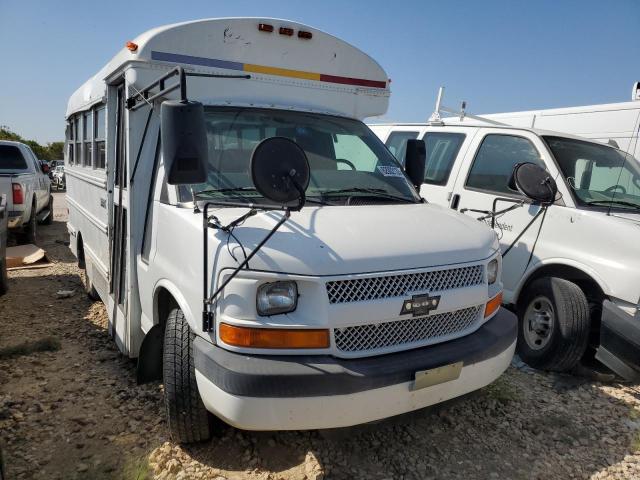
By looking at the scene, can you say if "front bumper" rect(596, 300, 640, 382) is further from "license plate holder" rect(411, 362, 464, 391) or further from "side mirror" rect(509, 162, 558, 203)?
"license plate holder" rect(411, 362, 464, 391)

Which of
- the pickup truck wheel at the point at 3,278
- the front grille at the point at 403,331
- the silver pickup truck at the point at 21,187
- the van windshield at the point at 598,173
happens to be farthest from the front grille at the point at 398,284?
the silver pickup truck at the point at 21,187

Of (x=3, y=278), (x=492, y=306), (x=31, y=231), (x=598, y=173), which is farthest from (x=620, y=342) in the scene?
(x=31, y=231)

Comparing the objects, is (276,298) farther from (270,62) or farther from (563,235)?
(563,235)

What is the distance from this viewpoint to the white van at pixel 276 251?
2.39m

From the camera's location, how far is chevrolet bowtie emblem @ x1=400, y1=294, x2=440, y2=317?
262cm

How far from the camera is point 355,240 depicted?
8.52ft

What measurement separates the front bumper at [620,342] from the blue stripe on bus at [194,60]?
3.62 m

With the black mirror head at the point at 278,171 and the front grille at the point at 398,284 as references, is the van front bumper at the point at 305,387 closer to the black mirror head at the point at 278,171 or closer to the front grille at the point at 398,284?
the front grille at the point at 398,284

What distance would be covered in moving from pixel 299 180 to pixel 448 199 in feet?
12.0

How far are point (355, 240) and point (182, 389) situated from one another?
1322 millimetres

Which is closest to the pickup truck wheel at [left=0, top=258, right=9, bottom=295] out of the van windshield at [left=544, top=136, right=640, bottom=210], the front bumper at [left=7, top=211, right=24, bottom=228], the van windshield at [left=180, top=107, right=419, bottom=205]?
the front bumper at [left=7, top=211, right=24, bottom=228]

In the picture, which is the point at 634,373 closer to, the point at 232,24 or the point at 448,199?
the point at 448,199

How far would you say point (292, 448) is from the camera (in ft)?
10.0

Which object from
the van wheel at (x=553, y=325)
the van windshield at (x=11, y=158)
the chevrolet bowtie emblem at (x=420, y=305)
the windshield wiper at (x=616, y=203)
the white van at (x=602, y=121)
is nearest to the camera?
the chevrolet bowtie emblem at (x=420, y=305)
